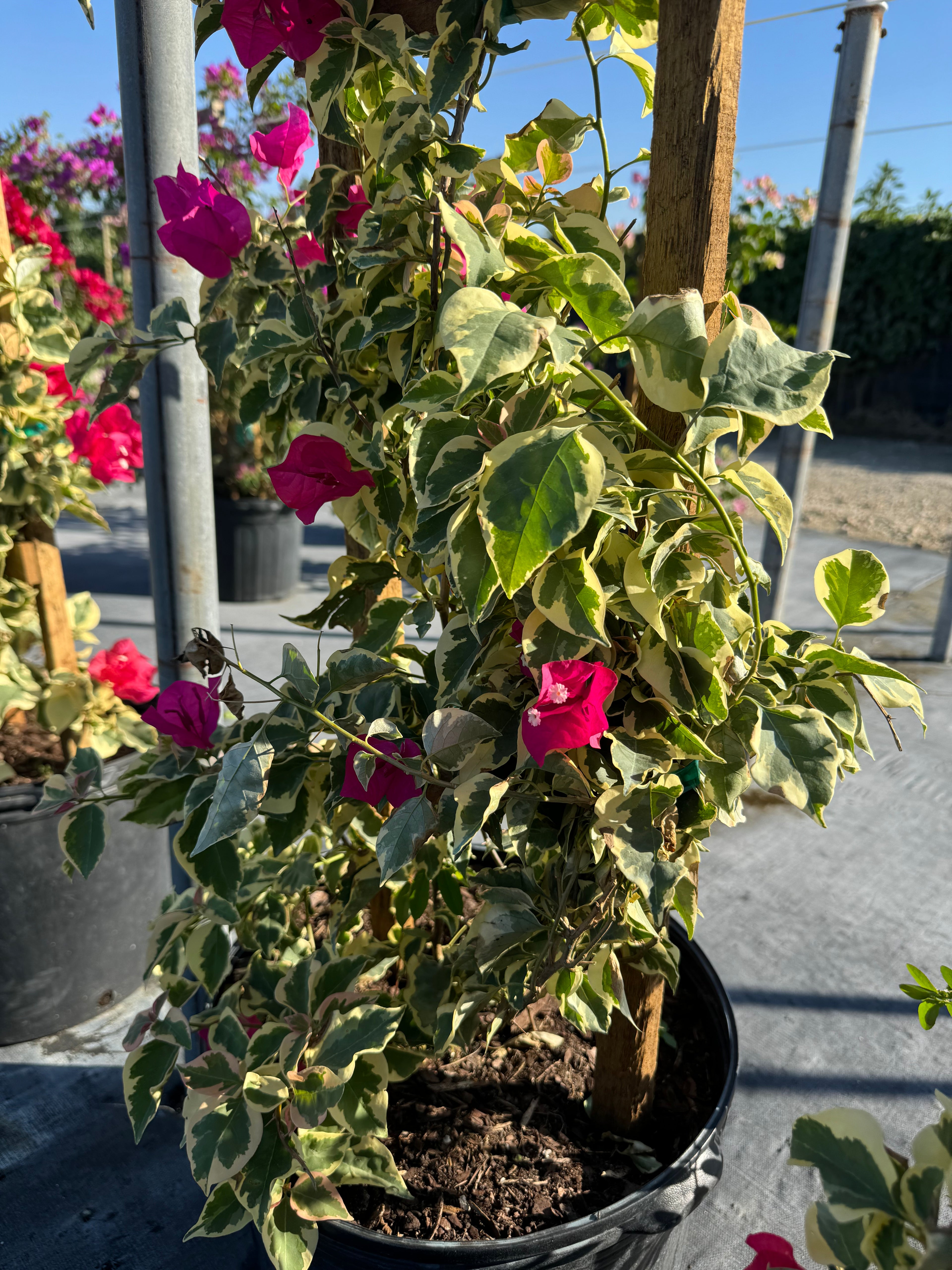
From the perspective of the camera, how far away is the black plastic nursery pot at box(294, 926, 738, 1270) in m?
0.73

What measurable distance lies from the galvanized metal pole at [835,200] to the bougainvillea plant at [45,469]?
1401mm

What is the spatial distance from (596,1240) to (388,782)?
445 millimetres

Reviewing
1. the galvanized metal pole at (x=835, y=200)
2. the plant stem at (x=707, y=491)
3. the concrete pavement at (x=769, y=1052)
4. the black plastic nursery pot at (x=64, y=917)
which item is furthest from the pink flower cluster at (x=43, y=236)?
the galvanized metal pole at (x=835, y=200)

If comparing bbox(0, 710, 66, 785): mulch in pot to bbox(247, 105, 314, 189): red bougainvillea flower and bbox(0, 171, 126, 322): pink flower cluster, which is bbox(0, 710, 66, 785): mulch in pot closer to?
bbox(0, 171, 126, 322): pink flower cluster

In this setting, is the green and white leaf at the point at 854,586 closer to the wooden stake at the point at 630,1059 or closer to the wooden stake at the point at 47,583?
the wooden stake at the point at 630,1059

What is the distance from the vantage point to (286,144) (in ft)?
2.60

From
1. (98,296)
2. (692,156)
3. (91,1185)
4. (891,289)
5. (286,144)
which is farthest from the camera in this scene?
(891,289)

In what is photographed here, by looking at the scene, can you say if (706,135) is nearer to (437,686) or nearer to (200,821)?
(437,686)

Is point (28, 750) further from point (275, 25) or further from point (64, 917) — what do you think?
point (275, 25)

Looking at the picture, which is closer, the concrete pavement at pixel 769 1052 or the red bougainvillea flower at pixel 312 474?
the red bougainvillea flower at pixel 312 474

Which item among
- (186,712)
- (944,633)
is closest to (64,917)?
(186,712)

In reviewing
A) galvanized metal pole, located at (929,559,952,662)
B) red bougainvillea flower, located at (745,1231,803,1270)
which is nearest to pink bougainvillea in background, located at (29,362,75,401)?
red bougainvillea flower, located at (745,1231,803,1270)

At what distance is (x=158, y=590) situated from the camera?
1103 millimetres

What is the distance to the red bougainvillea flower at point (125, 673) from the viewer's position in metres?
1.53
